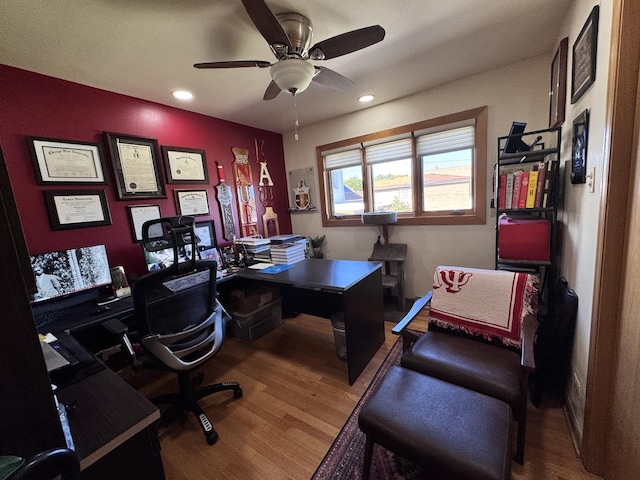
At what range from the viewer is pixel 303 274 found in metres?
2.15

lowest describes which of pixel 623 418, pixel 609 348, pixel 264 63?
pixel 623 418

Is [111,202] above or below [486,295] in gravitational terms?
above

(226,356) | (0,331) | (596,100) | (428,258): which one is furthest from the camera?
(428,258)

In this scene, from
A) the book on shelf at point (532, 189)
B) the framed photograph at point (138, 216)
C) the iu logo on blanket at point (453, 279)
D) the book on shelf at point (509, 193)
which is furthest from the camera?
the framed photograph at point (138, 216)

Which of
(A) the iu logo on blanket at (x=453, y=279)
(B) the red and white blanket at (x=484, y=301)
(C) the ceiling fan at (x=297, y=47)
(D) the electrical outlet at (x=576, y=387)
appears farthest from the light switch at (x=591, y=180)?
(C) the ceiling fan at (x=297, y=47)

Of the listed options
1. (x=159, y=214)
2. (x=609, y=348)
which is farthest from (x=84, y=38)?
(x=609, y=348)

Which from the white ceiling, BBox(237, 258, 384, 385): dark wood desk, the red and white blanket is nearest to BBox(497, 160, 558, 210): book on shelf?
the red and white blanket

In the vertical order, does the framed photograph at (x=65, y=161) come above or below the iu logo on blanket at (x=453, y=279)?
above

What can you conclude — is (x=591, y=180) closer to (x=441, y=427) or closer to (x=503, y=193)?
(x=503, y=193)

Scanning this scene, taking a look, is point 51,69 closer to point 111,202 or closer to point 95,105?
point 95,105

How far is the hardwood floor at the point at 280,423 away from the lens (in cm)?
130

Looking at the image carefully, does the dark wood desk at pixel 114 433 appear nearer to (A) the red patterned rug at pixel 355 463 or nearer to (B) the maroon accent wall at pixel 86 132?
(A) the red patterned rug at pixel 355 463

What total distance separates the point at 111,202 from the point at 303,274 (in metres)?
1.74

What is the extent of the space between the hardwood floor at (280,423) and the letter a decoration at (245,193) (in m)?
1.54
